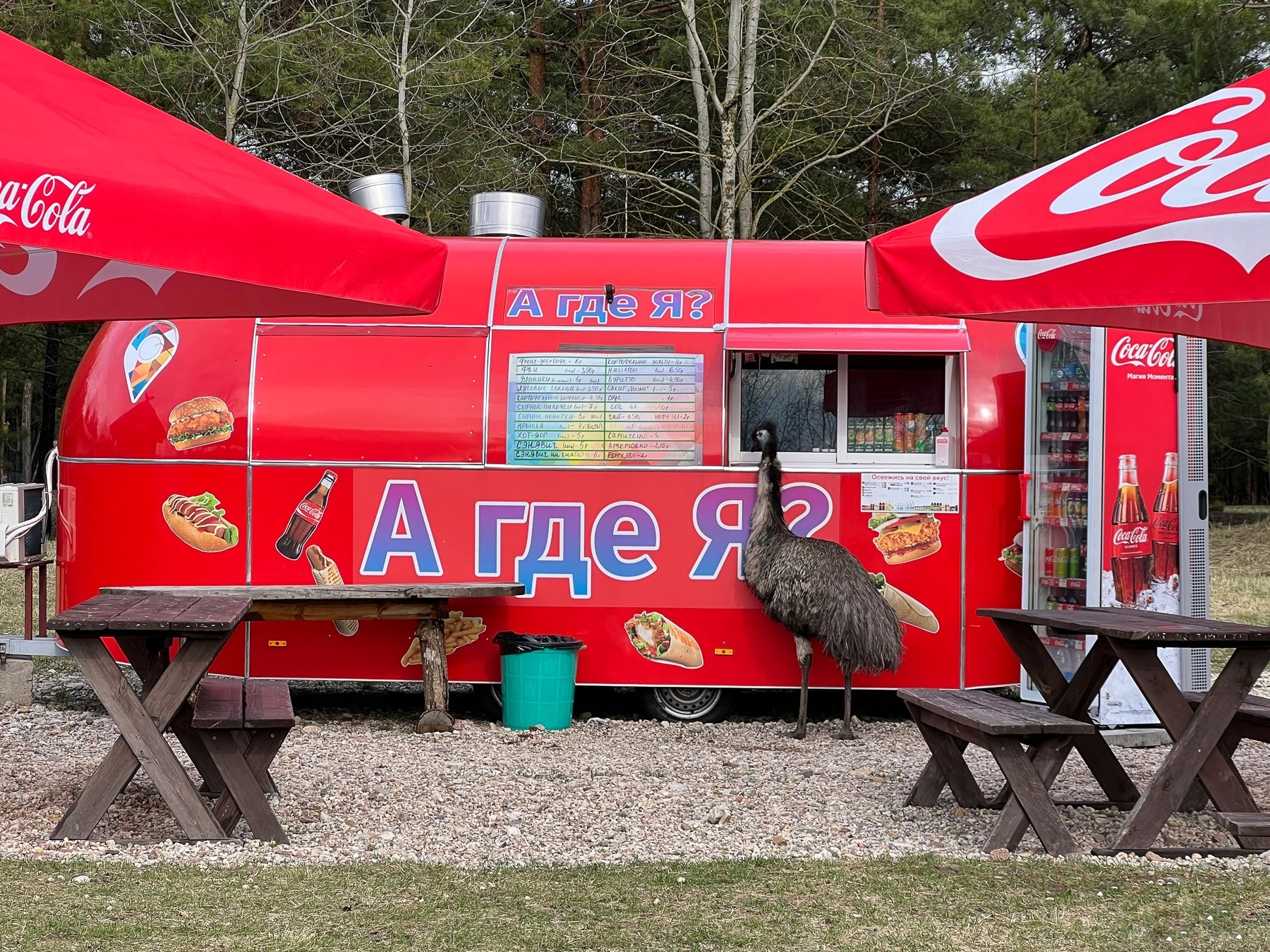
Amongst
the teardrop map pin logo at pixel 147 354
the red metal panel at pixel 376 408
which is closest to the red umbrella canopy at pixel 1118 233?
the red metal panel at pixel 376 408

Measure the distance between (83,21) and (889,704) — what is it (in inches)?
676

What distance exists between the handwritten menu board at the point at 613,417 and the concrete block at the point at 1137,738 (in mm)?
2959

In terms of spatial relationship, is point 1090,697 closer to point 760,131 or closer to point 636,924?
point 636,924

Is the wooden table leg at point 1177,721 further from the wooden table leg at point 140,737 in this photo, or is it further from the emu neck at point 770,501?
the wooden table leg at point 140,737

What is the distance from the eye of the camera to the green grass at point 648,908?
4.03m

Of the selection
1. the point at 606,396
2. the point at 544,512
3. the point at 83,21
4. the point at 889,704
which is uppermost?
the point at 83,21

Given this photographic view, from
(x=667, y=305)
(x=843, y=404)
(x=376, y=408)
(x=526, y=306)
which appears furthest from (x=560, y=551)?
(x=843, y=404)

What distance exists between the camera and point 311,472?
8.05 metres

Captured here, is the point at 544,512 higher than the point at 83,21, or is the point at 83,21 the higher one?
the point at 83,21

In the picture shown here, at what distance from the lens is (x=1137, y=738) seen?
782cm

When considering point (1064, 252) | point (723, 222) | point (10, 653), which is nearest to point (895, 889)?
point (1064, 252)

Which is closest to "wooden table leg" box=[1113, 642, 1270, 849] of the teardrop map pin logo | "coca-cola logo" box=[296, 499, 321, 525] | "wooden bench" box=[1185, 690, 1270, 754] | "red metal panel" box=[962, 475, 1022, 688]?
"wooden bench" box=[1185, 690, 1270, 754]

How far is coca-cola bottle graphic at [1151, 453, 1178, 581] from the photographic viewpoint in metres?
7.88

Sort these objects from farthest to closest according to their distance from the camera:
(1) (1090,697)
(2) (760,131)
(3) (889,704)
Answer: (2) (760,131)
(3) (889,704)
(1) (1090,697)
